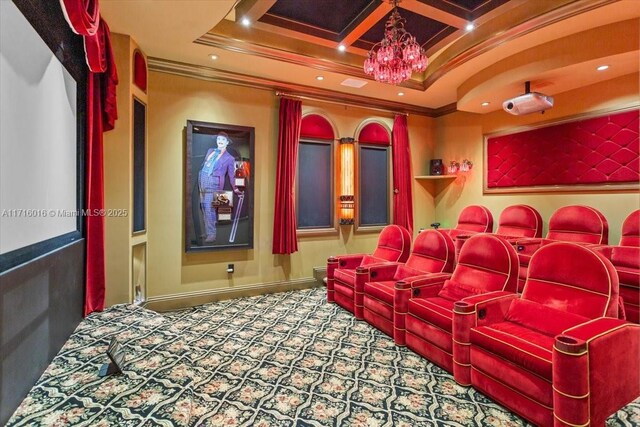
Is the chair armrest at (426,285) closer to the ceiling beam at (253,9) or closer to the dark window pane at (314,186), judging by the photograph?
the dark window pane at (314,186)

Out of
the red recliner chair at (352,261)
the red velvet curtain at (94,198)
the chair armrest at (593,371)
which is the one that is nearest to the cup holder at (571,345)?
the chair armrest at (593,371)

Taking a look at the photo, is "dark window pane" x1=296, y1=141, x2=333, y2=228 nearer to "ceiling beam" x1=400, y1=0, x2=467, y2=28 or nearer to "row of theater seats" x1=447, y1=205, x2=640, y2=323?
"row of theater seats" x1=447, y1=205, x2=640, y2=323

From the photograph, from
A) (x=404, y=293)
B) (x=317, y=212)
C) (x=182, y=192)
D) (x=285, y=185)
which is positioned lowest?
(x=404, y=293)

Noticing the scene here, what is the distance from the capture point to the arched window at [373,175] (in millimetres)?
5570

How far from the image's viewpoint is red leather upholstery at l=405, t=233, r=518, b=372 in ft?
8.34

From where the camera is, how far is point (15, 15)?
61.6 inches

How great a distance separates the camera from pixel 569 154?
439 cm

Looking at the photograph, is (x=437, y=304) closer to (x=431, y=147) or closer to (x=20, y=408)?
(x=20, y=408)

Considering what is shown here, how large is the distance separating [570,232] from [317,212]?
139 inches

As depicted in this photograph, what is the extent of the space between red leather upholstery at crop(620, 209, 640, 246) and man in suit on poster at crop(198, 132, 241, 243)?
4.94 m

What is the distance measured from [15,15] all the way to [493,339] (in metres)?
3.30

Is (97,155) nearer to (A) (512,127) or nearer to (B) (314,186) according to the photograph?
(B) (314,186)

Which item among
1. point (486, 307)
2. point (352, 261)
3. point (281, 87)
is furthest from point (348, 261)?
point (281, 87)

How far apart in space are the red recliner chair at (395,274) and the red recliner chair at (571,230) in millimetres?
1044
